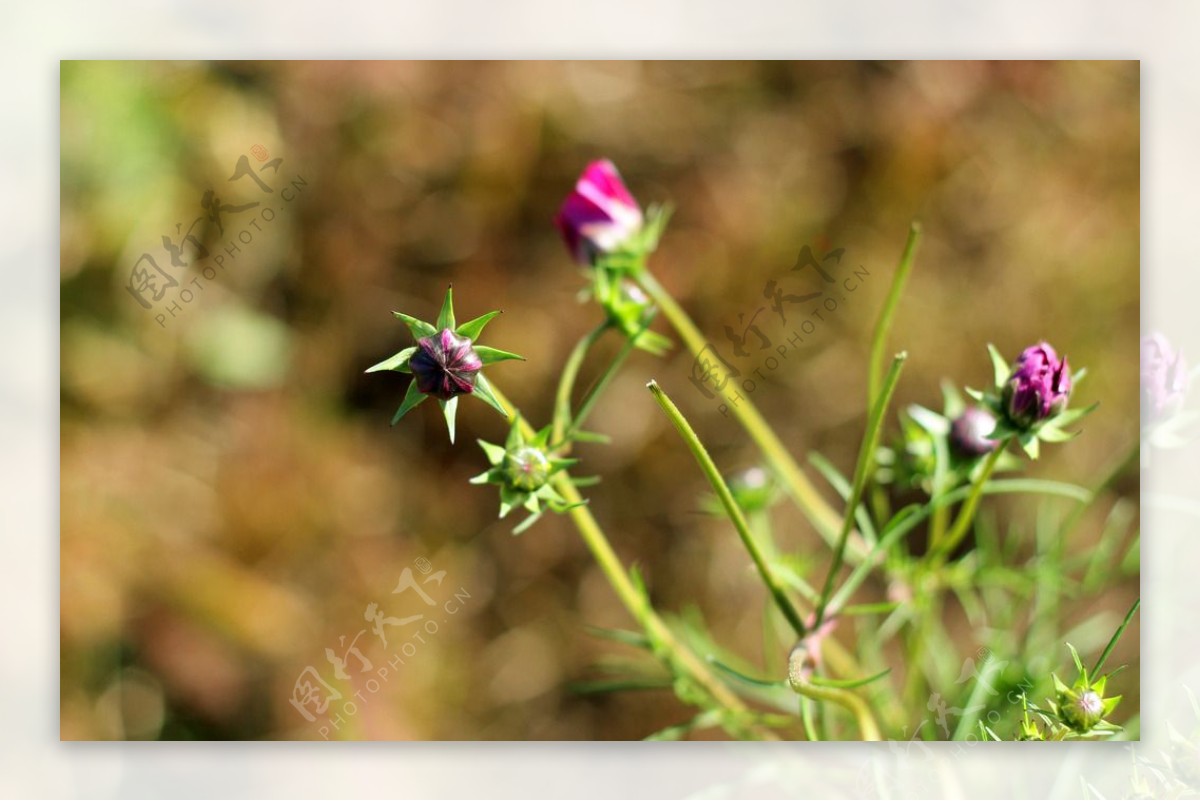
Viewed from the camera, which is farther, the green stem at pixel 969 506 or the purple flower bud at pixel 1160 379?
the purple flower bud at pixel 1160 379

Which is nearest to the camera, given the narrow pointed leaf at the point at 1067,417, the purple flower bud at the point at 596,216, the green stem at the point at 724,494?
the green stem at the point at 724,494

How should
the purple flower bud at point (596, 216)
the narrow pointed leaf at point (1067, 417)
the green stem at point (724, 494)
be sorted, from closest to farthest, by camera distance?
the green stem at point (724, 494) < the narrow pointed leaf at point (1067, 417) < the purple flower bud at point (596, 216)

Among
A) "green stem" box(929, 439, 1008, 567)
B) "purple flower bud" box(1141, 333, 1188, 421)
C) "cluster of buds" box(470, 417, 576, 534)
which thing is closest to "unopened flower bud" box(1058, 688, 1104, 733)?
"green stem" box(929, 439, 1008, 567)

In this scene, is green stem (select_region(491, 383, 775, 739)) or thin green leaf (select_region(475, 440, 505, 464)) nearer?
thin green leaf (select_region(475, 440, 505, 464))

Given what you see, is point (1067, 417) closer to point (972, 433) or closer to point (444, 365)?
point (972, 433)

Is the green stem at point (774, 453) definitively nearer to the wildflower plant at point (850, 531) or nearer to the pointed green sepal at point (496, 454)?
the wildflower plant at point (850, 531)

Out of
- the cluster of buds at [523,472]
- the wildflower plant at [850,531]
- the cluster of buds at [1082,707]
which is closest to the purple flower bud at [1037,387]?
the wildflower plant at [850,531]

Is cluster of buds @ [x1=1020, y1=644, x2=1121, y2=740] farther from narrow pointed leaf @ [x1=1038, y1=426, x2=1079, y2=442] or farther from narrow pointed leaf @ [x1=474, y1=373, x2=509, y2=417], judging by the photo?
narrow pointed leaf @ [x1=474, y1=373, x2=509, y2=417]

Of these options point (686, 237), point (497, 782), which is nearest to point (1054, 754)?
point (497, 782)
